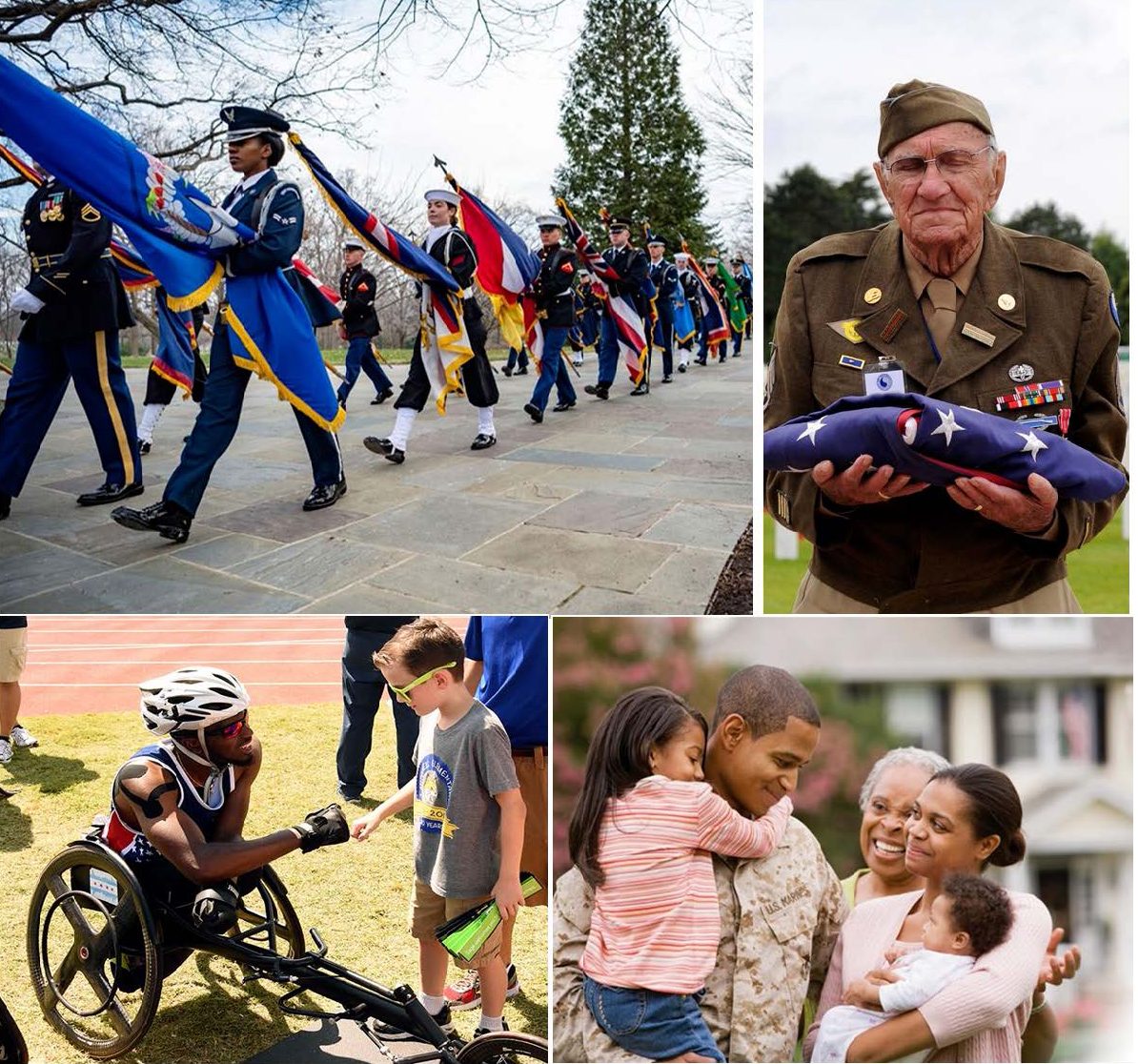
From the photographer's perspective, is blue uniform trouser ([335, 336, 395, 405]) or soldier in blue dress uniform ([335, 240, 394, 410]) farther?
blue uniform trouser ([335, 336, 395, 405])

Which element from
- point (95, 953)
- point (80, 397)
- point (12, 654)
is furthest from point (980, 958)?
point (80, 397)

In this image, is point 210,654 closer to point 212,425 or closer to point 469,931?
point 469,931

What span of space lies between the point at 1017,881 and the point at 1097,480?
0.94 meters

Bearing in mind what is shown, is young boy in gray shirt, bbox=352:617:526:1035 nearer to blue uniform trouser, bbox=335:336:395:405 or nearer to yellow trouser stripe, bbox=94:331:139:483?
yellow trouser stripe, bbox=94:331:139:483

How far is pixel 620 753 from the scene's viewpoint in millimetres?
2168

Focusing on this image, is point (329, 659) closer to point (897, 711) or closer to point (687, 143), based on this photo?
point (897, 711)

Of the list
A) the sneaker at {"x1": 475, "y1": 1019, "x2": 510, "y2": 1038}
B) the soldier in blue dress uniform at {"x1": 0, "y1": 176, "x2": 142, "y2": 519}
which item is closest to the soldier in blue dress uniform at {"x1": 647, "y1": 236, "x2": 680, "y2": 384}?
the soldier in blue dress uniform at {"x1": 0, "y1": 176, "x2": 142, "y2": 519}

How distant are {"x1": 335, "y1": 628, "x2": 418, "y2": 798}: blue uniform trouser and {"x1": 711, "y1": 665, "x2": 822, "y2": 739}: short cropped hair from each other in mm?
779

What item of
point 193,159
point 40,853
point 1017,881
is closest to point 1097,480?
point 1017,881

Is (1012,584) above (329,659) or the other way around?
above

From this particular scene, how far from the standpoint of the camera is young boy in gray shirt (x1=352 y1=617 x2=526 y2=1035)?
7.19 feet

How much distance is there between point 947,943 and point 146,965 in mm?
1635

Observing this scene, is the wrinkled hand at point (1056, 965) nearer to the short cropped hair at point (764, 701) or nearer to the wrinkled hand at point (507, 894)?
the short cropped hair at point (764, 701)

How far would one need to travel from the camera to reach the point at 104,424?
12.9 ft
